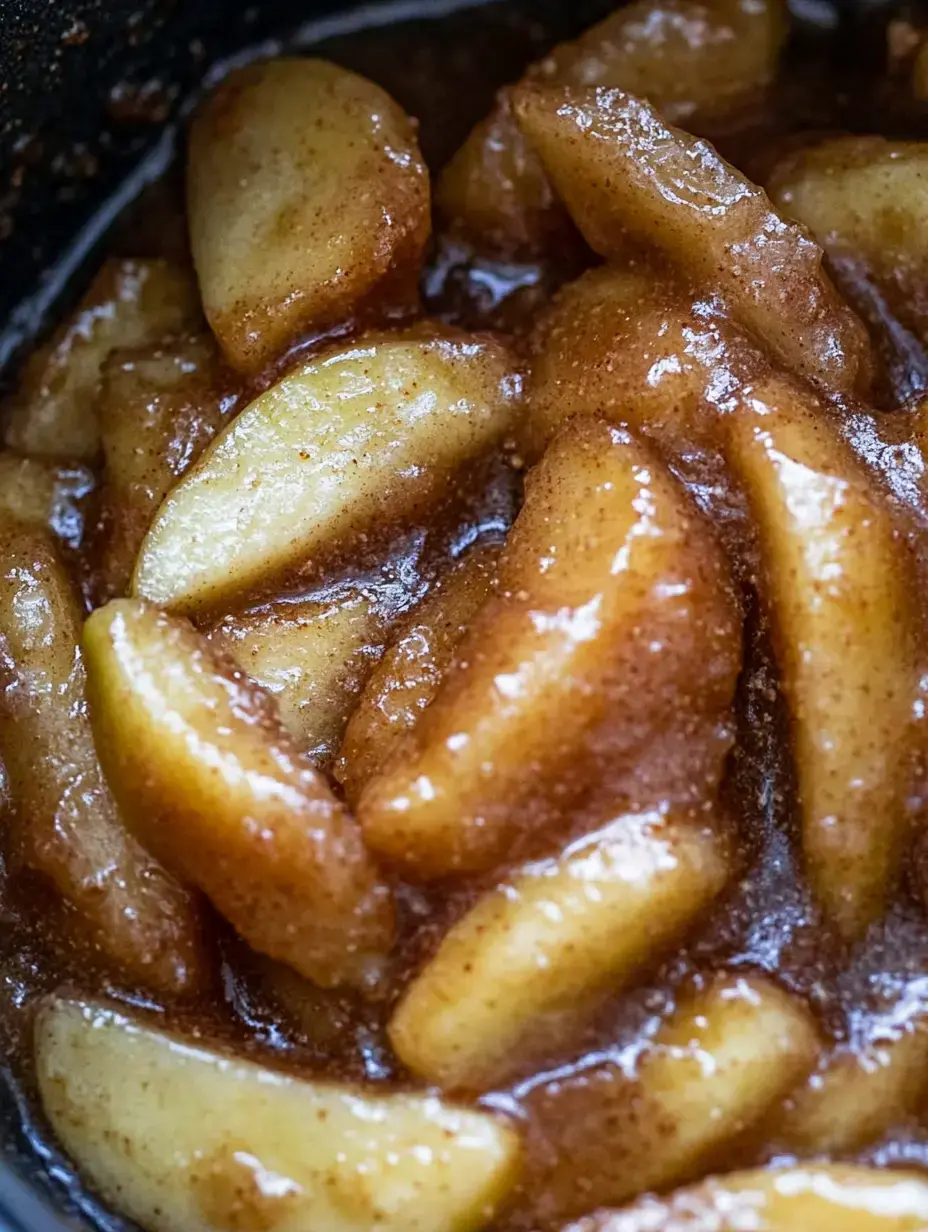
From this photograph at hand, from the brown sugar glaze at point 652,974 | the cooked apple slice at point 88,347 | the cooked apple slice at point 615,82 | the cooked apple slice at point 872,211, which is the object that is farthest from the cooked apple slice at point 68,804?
the cooked apple slice at point 872,211

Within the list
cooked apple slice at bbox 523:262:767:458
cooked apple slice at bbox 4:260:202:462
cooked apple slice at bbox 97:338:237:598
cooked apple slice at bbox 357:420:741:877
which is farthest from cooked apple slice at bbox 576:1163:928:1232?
cooked apple slice at bbox 4:260:202:462

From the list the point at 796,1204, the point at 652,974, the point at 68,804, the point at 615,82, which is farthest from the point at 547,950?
the point at 615,82

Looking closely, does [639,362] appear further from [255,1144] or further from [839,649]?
[255,1144]

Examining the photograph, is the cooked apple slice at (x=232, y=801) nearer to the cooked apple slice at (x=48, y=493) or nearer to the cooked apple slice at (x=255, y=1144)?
the cooked apple slice at (x=255, y=1144)

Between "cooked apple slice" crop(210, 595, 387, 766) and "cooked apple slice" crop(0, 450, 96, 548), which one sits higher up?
"cooked apple slice" crop(0, 450, 96, 548)

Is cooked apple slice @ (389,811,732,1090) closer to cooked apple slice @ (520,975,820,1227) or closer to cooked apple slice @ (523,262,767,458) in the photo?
cooked apple slice @ (520,975,820,1227)
